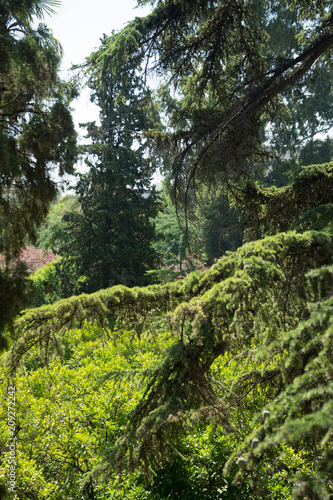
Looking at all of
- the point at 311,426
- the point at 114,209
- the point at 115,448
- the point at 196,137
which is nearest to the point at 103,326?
the point at 115,448

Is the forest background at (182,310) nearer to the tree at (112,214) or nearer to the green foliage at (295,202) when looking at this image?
the green foliage at (295,202)

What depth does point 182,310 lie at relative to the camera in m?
2.18

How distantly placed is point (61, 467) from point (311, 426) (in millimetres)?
4152

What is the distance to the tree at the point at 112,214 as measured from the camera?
13.0 m

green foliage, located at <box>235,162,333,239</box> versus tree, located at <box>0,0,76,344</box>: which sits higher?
tree, located at <box>0,0,76,344</box>

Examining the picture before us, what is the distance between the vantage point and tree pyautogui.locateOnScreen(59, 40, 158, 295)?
1303 cm

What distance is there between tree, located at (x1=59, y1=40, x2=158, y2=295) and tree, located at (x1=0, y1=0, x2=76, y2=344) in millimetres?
7742

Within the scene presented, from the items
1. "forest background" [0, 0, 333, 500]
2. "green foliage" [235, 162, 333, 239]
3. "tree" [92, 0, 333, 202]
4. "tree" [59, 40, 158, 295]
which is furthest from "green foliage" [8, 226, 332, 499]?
"tree" [59, 40, 158, 295]

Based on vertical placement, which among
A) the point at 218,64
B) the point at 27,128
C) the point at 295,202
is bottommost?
the point at 295,202

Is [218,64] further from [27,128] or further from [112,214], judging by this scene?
[112,214]

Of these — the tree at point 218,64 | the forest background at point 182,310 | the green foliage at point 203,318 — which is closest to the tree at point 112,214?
the forest background at point 182,310

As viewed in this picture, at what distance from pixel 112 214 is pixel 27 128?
8.64m

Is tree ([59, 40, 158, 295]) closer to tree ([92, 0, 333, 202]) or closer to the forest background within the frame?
the forest background

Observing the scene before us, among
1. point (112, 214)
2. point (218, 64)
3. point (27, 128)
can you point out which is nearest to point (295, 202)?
point (218, 64)
